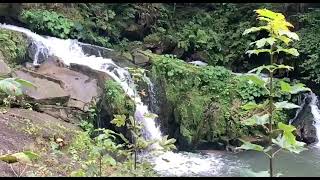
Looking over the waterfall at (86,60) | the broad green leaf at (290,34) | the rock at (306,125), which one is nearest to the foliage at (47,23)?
the waterfall at (86,60)

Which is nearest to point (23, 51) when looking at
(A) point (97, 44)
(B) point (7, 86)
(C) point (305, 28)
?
(A) point (97, 44)

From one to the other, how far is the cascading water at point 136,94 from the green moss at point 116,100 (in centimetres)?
17

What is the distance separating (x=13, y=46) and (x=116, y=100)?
8.39 ft

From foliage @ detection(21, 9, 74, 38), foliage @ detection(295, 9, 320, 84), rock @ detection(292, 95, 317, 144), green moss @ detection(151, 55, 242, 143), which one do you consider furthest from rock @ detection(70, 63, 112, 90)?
foliage @ detection(295, 9, 320, 84)

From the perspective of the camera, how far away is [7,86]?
1.53 metres

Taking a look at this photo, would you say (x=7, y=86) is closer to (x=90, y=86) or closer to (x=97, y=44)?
(x=90, y=86)

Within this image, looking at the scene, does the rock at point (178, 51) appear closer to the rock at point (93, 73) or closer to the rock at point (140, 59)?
the rock at point (140, 59)

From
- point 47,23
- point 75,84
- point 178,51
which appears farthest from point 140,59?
point 47,23

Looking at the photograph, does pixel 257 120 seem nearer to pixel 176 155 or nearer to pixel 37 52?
pixel 176 155

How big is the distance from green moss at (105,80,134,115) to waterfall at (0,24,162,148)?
23 cm

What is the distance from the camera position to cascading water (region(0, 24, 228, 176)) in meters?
7.89

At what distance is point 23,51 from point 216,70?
13.9 ft

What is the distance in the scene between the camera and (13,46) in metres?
9.43

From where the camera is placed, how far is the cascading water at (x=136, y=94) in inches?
311
